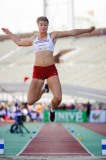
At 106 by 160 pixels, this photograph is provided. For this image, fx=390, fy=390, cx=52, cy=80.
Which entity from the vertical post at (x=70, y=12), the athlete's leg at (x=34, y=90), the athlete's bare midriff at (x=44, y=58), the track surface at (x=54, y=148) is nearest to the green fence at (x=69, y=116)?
the vertical post at (x=70, y=12)

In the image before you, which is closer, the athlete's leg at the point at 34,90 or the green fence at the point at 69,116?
the athlete's leg at the point at 34,90

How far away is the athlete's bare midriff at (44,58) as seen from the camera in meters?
7.05

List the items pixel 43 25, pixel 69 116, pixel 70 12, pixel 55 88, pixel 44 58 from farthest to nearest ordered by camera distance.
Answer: pixel 69 116, pixel 70 12, pixel 44 58, pixel 55 88, pixel 43 25

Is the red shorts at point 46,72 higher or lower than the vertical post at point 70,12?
lower

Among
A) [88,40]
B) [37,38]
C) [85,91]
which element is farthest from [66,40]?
[37,38]

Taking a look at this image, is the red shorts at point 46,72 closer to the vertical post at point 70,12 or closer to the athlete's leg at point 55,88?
the athlete's leg at point 55,88

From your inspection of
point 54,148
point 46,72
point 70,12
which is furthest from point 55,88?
point 70,12

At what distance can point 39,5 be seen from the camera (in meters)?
26.2

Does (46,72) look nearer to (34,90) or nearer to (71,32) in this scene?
(34,90)

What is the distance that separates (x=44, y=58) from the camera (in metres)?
7.08

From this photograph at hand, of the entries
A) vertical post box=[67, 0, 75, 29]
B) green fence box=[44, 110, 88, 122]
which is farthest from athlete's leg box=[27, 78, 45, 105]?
green fence box=[44, 110, 88, 122]

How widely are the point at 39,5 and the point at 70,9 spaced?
2.66 m

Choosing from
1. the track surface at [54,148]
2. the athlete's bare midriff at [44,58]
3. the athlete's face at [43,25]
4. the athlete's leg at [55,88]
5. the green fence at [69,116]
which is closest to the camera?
the athlete's face at [43,25]

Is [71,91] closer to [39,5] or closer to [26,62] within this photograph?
[39,5]
